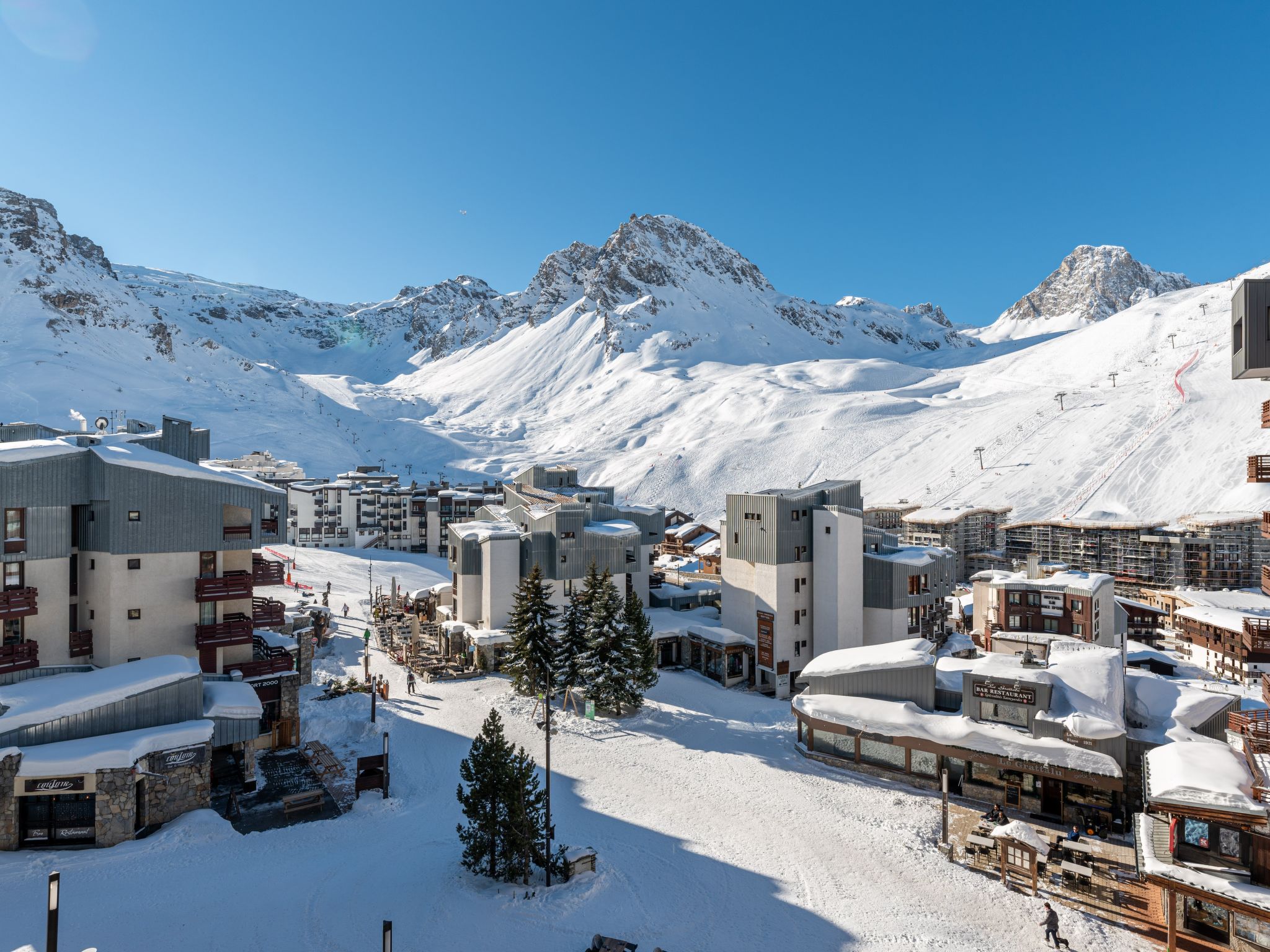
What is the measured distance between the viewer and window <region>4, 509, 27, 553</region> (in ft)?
76.5

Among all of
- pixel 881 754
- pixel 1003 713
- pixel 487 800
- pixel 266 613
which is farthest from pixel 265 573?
pixel 1003 713

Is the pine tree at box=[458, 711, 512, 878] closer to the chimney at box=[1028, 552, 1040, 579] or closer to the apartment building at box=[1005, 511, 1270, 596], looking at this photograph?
the chimney at box=[1028, 552, 1040, 579]

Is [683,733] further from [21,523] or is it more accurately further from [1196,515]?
[1196,515]

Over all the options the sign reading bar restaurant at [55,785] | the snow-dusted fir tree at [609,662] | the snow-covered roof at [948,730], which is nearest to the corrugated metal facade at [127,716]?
the sign reading bar restaurant at [55,785]

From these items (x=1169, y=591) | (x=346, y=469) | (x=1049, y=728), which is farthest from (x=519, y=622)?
(x=346, y=469)

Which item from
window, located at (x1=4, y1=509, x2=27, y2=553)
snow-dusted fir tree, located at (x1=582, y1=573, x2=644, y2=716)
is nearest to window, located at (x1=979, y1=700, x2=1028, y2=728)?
snow-dusted fir tree, located at (x1=582, y1=573, x2=644, y2=716)

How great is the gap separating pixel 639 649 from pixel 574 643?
10.8 feet

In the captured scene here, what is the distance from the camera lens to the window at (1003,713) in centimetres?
A: 2602

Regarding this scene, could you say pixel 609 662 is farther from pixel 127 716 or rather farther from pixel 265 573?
pixel 127 716

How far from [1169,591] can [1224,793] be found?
5537cm

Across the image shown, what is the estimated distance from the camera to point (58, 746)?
20.0 metres

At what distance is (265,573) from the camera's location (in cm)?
2961

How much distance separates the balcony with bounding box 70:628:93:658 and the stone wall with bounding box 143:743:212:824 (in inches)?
291

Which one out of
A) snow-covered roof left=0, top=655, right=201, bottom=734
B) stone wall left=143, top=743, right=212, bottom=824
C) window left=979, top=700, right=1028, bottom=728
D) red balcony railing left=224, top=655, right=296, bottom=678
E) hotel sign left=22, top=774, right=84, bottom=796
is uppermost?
snow-covered roof left=0, top=655, right=201, bottom=734
